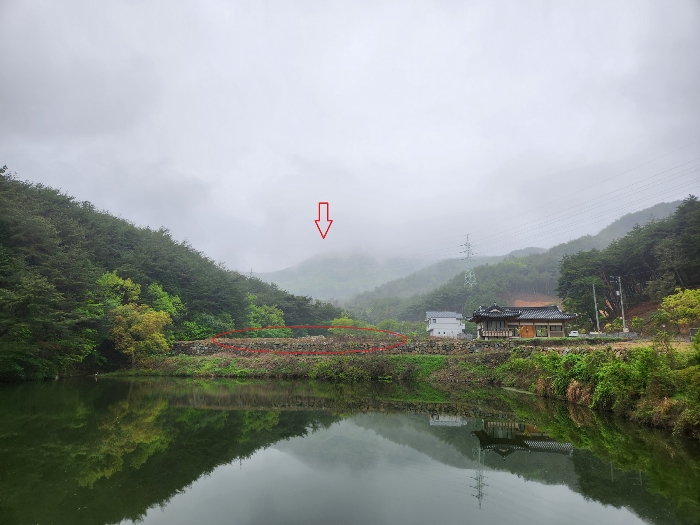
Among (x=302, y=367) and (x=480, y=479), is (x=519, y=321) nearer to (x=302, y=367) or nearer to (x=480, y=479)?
(x=302, y=367)

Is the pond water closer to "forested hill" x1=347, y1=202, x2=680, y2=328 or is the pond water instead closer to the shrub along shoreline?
the shrub along shoreline

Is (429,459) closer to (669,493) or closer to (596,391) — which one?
(669,493)

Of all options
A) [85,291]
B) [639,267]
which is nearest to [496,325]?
[639,267]

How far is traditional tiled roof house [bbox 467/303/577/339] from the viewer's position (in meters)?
32.2

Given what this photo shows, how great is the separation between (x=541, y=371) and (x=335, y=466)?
44.7ft

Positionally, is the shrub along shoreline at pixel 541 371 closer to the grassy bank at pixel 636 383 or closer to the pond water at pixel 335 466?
the grassy bank at pixel 636 383

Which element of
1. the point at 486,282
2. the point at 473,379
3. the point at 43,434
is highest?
the point at 486,282

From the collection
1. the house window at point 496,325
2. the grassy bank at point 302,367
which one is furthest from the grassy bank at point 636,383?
the house window at point 496,325

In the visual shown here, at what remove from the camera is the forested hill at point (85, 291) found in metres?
21.0

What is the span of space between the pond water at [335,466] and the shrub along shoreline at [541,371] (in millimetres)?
818

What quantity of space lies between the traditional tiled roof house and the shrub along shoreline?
28.3ft

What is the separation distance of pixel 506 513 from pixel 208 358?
25.2m

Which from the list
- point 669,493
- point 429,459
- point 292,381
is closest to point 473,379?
point 292,381

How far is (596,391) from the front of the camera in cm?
1409
